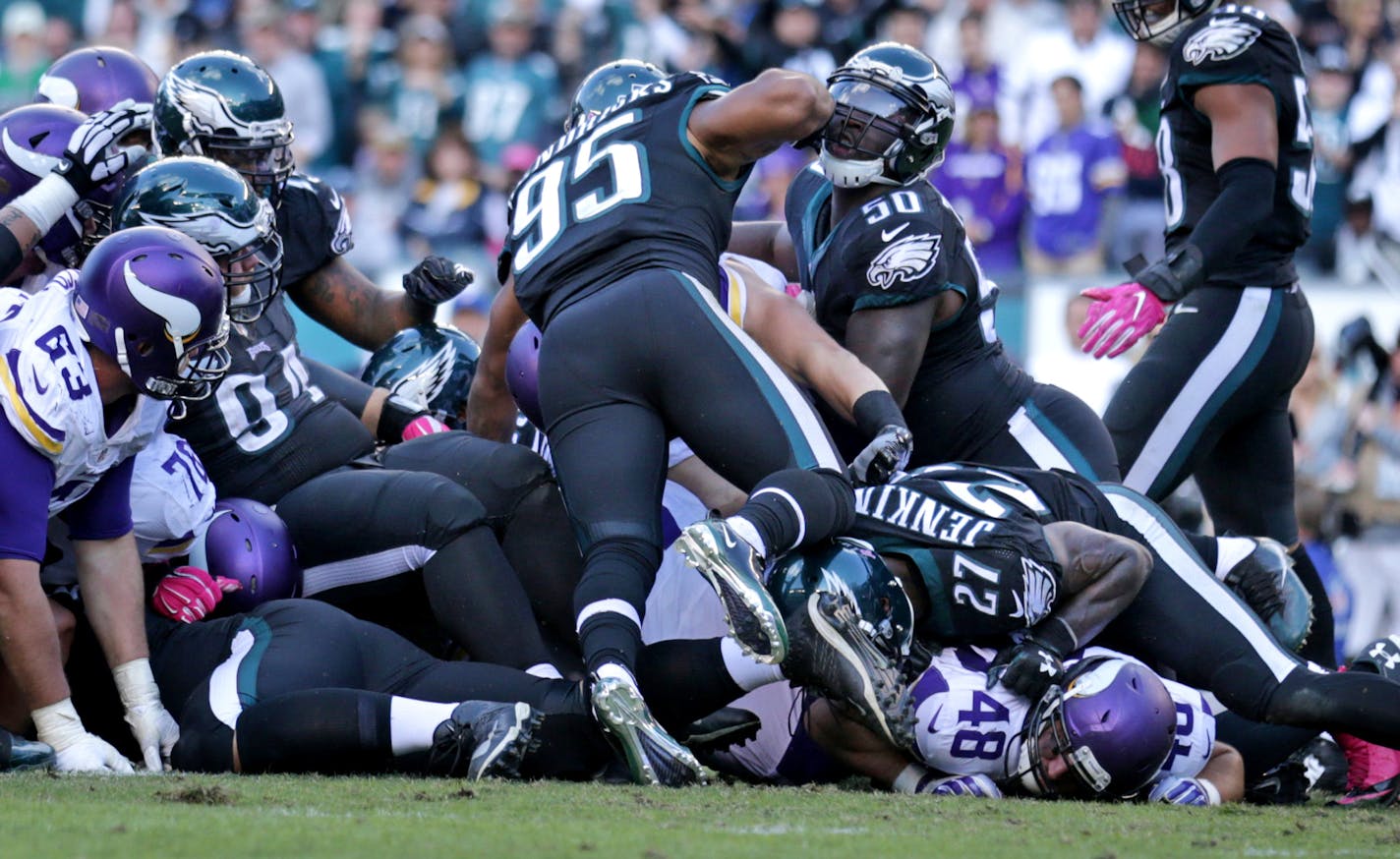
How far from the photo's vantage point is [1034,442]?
223 inches

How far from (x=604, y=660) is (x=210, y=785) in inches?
35.2

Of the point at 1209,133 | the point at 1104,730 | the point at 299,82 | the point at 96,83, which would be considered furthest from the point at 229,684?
the point at 299,82

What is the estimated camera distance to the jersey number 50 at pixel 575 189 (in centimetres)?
491

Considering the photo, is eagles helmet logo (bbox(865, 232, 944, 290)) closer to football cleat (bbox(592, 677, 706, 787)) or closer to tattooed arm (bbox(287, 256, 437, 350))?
football cleat (bbox(592, 677, 706, 787))

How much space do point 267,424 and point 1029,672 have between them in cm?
229

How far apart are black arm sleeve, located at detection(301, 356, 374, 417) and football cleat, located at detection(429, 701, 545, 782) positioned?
6.67 feet

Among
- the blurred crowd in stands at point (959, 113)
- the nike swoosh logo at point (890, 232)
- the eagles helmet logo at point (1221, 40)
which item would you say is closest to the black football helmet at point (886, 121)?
the nike swoosh logo at point (890, 232)

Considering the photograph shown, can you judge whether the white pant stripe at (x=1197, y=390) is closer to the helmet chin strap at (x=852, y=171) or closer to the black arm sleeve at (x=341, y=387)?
the helmet chin strap at (x=852, y=171)

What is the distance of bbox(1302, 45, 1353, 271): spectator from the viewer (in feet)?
37.8

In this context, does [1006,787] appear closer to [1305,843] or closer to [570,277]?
[1305,843]

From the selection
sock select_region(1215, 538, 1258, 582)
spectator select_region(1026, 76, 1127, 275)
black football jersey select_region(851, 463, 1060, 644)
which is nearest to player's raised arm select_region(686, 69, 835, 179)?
black football jersey select_region(851, 463, 1060, 644)

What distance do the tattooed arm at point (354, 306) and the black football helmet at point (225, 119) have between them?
0.70 metres

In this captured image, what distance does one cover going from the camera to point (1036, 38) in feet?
41.4

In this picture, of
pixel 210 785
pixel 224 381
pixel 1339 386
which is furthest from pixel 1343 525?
pixel 210 785
